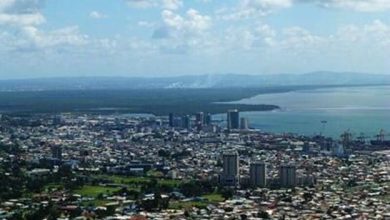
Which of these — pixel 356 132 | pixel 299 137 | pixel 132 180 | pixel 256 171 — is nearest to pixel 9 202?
pixel 132 180

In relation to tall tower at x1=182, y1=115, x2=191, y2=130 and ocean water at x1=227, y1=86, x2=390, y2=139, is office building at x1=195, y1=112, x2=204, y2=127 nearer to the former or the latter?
tall tower at x1=182, y1=115, x2=191, y2=130

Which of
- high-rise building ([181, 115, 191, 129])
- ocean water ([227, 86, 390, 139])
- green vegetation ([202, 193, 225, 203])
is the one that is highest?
high-rise building ([181, 115, 191, 129])

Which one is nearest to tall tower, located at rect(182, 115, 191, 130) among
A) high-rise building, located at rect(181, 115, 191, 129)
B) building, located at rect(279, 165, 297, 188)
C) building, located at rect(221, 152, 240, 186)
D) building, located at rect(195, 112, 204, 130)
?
high-rise building, located at rect(181, 115, 191, 129)

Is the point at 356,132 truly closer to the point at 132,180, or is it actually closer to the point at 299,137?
the point at 299,137

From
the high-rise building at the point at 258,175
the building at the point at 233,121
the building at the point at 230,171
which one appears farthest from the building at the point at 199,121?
the high-rise building at the point at 258,175

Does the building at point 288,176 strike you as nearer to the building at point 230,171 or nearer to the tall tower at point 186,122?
the building at point 230,171
